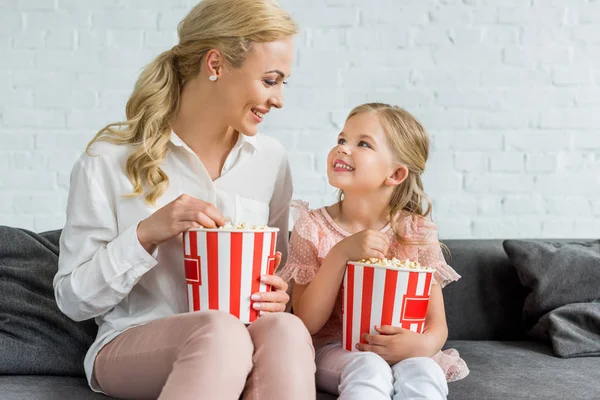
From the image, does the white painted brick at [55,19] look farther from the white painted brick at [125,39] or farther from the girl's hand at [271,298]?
the girl's hand at [271,298]

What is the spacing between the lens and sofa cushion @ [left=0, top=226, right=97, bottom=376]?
186 centimetres

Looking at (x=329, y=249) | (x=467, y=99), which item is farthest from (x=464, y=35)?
(x=329, y=249)

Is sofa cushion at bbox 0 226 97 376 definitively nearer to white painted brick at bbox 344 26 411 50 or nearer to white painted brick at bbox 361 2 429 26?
white painted brick at bbox 344 26 411 50

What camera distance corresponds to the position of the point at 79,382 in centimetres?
182

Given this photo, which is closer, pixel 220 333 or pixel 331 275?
pixel 220 333

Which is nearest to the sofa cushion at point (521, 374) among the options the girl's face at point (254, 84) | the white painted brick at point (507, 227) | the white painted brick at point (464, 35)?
the girl's face at point (254, 84)

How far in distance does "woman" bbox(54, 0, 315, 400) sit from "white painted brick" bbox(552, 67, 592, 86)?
1512 millimetres

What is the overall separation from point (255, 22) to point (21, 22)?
1518 millimetres

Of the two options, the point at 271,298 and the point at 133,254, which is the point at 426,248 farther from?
the point at 133,254

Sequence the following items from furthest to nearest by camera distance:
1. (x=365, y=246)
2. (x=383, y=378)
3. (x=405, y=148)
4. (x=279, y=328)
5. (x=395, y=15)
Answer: (x=395, y=15)
(x=405, y=148)
(x=365, y=246)
(x=383, y=378)
(x=279, y=328)

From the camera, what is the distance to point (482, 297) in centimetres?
228

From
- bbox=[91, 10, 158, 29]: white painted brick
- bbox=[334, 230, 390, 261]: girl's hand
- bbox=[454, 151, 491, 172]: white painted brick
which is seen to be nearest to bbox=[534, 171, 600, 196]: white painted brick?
bbox=[454, 151, 491, 172]: white painted brick

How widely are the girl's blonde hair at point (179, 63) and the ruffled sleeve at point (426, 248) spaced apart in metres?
0.58

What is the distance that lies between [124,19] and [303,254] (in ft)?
4.75
